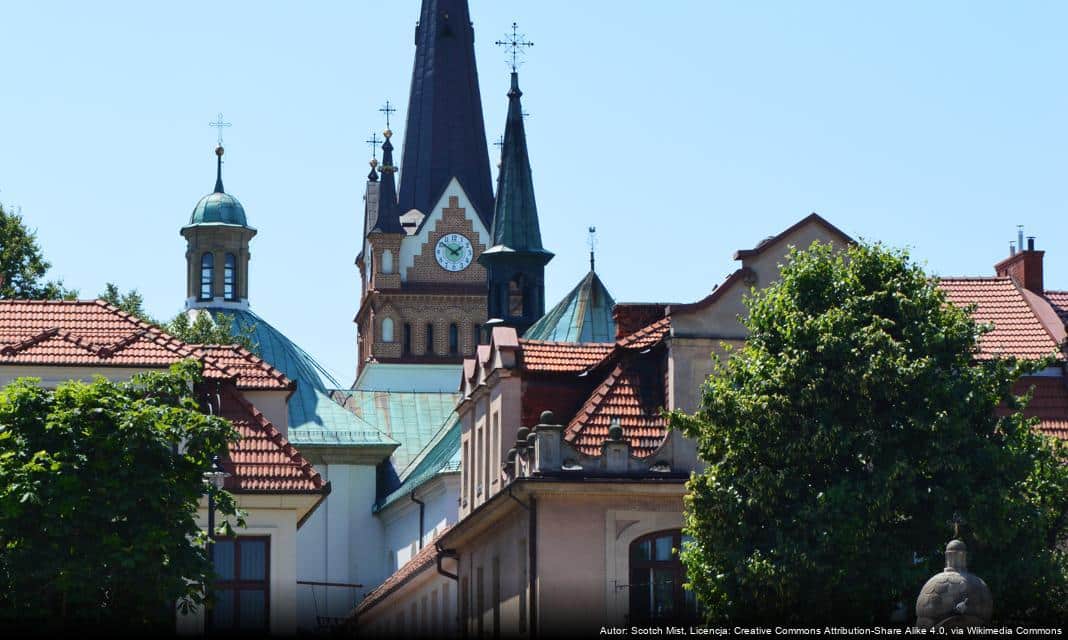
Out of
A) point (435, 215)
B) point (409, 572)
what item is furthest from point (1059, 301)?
point (435, 215)

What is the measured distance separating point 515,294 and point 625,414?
65315 millimetres

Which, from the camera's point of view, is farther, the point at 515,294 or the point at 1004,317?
the point at 515,294

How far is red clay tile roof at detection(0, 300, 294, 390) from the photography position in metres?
50.3

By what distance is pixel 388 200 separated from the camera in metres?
149

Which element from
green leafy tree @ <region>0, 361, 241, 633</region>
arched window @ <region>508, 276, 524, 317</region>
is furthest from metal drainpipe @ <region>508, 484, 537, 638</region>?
arched window @ <region>508, 276, 524, 317</region>

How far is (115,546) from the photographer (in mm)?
38594

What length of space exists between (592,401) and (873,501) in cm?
1003

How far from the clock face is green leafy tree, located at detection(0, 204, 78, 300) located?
69.2 m

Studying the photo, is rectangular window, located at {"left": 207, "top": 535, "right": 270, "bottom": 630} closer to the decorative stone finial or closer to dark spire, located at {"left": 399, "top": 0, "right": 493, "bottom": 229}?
the decorative stone finial

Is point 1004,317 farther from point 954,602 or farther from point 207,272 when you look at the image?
point 207,272

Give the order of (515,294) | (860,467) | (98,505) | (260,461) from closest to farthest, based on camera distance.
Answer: (98,505) → (860,467) → (260,461) → (515,294)

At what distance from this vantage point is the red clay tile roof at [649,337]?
162 ft

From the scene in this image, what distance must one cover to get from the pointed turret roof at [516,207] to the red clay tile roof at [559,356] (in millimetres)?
59039

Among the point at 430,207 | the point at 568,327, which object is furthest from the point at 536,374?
the point at 430,207
